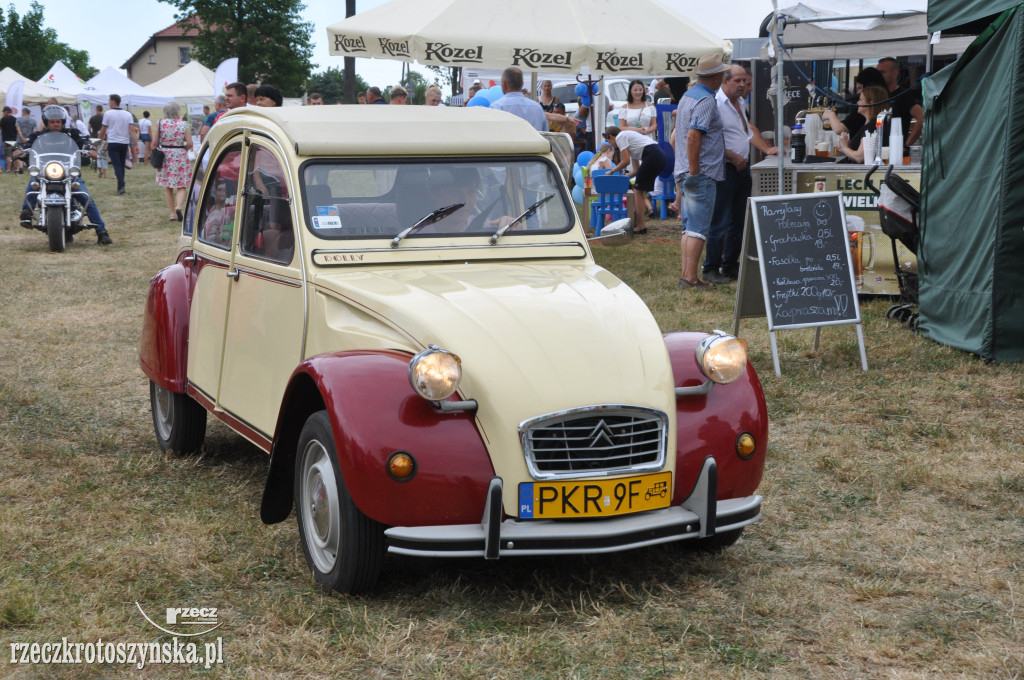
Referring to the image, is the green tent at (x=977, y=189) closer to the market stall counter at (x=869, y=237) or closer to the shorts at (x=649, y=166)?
the market stall counter at (x=869, y=237)

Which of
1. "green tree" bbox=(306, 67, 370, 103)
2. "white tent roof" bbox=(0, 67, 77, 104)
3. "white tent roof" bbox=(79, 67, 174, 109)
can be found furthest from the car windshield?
"green tree" bbox=(306, 67, 370, 103)

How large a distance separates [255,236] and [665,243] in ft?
32.5

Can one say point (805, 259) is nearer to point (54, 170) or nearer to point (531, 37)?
point (531, 37)

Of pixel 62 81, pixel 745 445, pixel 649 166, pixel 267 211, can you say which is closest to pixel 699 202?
pixel 649 166

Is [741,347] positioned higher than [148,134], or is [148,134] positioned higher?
[148,134]

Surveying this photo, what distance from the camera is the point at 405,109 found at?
5.29 m

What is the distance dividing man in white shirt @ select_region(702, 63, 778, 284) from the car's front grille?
24.1 feet

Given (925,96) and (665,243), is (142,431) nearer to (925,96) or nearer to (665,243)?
(925,96)

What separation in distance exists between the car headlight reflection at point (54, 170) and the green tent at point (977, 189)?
36.7ft

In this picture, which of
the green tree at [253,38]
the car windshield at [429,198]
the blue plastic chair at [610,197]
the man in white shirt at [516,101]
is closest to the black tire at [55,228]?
the man in white shirt at [516,101]

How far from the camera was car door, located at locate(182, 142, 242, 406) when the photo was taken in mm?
5262

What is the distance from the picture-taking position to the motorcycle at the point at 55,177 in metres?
14.9

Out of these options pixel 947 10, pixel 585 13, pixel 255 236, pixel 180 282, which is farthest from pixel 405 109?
pixel 585 13

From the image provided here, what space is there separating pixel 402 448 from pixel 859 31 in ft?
29.0
